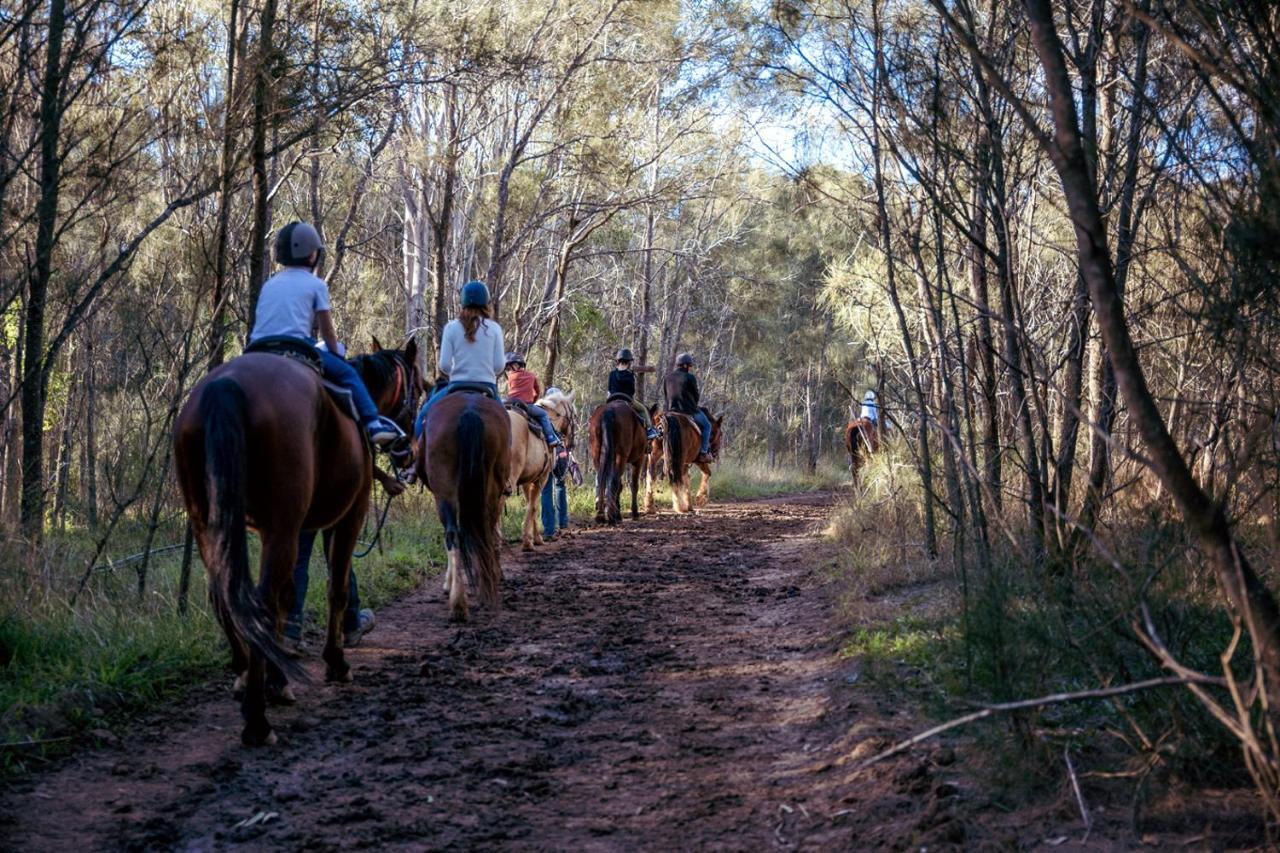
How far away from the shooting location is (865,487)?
16.4 m

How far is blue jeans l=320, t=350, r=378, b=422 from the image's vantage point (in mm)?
6742

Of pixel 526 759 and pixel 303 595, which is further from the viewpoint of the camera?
pixel 303 595

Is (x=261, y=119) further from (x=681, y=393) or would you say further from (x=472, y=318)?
(x=681, y=393)

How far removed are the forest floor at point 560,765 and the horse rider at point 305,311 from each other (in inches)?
64.7

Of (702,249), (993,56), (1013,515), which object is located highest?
(702,249)

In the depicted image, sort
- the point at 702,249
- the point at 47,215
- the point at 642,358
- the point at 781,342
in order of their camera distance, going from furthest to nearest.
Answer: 1. the point at 781,342
2. the point at 702,249
3. the point at 642,358
4. the point at 47,215

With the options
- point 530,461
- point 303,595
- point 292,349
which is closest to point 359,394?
point 292,349

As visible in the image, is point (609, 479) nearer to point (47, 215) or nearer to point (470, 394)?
point (470, 394)

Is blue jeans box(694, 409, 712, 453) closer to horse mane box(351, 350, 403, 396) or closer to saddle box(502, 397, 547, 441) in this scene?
saddle box(502, 397, 547, 441)

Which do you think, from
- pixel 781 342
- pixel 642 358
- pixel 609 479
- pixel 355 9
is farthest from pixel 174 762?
pixel 781 342

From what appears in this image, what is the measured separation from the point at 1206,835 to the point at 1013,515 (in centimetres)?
553

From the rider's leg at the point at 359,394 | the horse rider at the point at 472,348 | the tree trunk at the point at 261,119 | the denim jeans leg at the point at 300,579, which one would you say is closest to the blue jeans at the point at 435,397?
the horse rider at the point at 472,348

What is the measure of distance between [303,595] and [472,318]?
3.02 meters

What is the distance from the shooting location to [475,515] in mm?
8664
